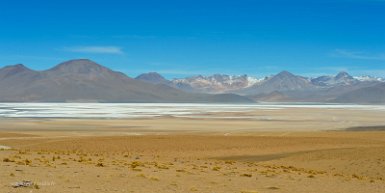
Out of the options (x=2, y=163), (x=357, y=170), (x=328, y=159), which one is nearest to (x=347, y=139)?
(x=328, y=159)

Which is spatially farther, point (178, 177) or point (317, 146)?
point (317, 146)

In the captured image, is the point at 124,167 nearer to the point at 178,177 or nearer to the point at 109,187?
the point at 178,177

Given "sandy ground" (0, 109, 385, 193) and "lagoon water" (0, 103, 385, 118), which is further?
"lagoon water" (0, 103, 385, 118)

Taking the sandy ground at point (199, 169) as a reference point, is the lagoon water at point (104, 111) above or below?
above

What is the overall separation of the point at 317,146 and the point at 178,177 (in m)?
18.5

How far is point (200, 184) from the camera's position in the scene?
1666 centimetres

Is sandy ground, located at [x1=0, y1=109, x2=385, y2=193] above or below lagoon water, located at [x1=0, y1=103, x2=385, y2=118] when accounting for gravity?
below

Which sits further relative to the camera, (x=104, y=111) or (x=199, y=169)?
(x=104, y=111)

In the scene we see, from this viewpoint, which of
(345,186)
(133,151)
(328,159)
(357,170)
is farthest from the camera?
(133,151)

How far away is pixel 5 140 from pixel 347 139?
79.8 feet

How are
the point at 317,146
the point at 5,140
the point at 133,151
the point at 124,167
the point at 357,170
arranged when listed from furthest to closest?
1. the point at 5,140
2. the point at 317,146
3. the point at 133,151
4. the point at 357,170
5. the point at 124,167

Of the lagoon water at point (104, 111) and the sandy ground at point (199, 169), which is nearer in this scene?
the sandy ground at point (199, 169)

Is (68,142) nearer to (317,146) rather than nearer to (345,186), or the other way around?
(317,146)

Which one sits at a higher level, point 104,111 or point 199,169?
point 104,111
